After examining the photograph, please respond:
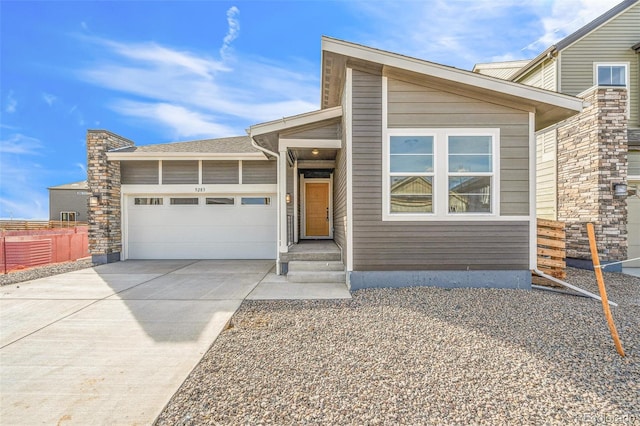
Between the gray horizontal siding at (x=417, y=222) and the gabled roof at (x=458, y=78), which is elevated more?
the gabled roof at (x=458, y=78)

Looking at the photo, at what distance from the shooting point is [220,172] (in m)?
9.15

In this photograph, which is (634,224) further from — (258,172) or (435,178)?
(258,172)

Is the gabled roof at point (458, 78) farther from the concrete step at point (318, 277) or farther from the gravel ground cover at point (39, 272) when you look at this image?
the gravel ground cover at point (39, 272)

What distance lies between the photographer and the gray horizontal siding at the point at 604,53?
8.49 m

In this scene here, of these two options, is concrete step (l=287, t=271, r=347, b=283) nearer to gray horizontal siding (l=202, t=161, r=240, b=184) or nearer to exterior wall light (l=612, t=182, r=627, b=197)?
gray horizontal siding (l=202, t=161, r=240, b=184)

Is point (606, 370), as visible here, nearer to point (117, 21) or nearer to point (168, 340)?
point (168, 340)

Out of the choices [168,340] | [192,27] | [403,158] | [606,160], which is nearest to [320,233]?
[403,158]

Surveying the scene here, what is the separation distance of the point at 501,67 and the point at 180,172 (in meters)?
12.3

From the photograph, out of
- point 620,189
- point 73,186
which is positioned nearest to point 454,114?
point 620,189

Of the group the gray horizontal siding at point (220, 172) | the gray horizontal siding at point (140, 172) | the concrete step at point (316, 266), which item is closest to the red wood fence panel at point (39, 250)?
the gray horizontal siding at point (140, 172)

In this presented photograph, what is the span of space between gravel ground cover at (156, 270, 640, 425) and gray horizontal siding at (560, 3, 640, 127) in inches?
282

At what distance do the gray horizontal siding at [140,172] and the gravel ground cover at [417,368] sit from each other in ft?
22.2

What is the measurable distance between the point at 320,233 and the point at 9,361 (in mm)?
7592

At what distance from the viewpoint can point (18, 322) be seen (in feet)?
12.8
